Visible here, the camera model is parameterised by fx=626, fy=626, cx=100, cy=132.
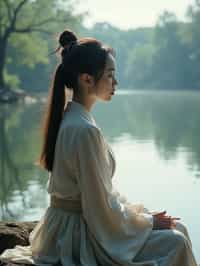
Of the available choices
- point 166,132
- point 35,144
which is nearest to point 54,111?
point 35,144

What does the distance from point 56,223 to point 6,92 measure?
101 ft

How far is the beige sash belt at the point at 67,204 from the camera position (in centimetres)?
277

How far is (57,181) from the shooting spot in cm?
277

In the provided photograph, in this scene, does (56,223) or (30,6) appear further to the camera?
(30,6)

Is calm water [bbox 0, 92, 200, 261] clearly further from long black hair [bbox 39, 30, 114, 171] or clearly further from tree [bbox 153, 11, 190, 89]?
tree [bbox 153, 11, 190, 89]

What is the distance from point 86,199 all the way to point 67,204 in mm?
153

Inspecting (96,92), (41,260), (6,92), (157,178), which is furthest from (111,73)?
(6,92)

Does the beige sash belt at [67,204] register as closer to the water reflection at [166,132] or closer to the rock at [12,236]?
the rock at [12,236]

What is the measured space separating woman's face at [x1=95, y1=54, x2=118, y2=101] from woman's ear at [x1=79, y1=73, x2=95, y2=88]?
33mm

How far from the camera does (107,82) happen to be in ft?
9.27

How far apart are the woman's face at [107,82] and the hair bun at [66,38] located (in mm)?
201

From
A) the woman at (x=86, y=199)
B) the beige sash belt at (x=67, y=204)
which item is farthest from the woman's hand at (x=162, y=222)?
the beige sash belt at (x=67, y=204)

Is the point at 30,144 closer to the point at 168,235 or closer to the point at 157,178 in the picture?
the point at 157,178

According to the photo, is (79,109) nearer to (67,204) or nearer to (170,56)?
(67,204)
